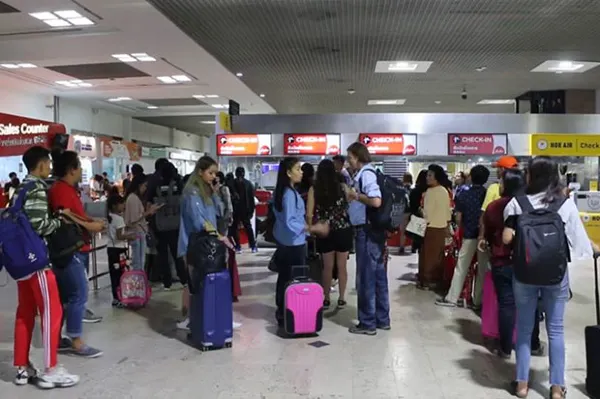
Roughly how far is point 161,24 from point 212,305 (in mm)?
5212

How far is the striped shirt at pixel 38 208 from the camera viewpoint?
3549mm

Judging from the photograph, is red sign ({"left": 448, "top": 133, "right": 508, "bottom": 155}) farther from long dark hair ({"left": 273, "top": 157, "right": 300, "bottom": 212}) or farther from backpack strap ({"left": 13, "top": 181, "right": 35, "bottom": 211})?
backpack strap ({"left": 13, "top": 181, "right": 35, "bottom": 211})

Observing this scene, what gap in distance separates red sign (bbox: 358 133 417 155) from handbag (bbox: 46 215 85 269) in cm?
708

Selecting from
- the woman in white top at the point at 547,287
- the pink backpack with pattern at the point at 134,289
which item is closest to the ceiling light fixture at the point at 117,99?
the pink backpack with pattern at the point at 134,289

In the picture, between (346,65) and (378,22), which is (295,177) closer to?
(378,22)

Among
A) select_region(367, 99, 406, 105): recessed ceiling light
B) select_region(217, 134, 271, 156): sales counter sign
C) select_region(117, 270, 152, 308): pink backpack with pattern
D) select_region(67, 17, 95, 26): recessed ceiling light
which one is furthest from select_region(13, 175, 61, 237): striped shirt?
select_region(367, 99, 406, 105): recessed ceiling light

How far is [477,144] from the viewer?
34.4 ft

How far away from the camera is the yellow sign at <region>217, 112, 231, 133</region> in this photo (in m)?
10.5

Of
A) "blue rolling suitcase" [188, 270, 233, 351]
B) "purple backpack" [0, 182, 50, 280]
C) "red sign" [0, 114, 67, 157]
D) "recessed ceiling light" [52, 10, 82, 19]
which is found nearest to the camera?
"purple backpack" [0, 182, 50, 280]

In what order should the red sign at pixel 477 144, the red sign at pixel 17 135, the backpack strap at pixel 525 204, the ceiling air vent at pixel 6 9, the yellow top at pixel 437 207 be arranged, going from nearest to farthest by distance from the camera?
the backpack strap at pixel 525 204 < the yellow top at pixel 437 207 < the ceiling air vent at pixel 6 9 < the red sign at pixel 17 135 < the red sign at pixel 477 144

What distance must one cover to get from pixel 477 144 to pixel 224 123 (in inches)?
189

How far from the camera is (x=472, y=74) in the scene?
11773 millimetres

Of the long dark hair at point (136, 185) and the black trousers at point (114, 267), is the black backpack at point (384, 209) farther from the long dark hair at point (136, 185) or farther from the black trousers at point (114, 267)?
the long dark hair at point (136, 185)

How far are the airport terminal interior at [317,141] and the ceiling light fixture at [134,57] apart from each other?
0.04 meters
